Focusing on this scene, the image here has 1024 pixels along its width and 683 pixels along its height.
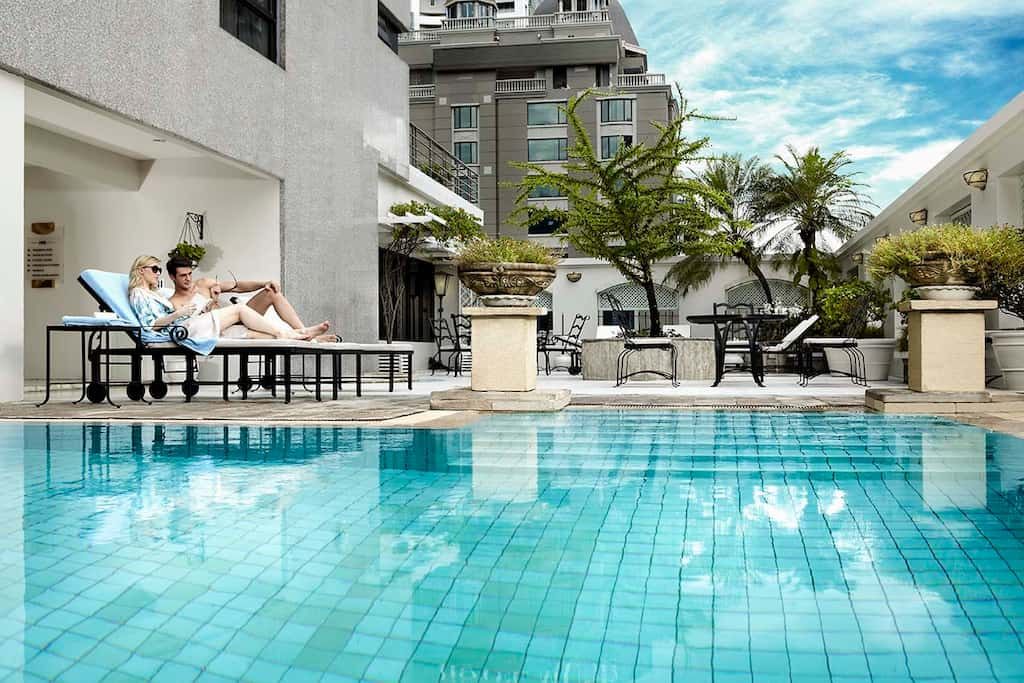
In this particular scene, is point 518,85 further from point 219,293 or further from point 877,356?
point 219,293

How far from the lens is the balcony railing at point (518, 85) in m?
36.2

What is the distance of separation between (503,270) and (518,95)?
30.6m

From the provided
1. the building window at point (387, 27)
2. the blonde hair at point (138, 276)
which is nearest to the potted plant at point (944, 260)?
the blonde hair at point (138, 276)

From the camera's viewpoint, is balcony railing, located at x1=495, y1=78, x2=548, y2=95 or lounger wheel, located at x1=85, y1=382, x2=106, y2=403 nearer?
lounger wheel, located at x1=85, y1=382, x2=106, y2=403

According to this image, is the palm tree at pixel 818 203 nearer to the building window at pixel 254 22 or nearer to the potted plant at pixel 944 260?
the building window at pixel 254 22

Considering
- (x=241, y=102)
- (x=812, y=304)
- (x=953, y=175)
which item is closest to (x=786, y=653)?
(x=241, y=102)

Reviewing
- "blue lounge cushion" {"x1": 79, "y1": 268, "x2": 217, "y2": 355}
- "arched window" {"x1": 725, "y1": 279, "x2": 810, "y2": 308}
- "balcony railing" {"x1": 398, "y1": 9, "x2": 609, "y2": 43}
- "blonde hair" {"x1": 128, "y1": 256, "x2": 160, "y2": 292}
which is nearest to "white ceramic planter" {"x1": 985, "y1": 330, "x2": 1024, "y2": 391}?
"blue lounge cushion" {"x1": 79, "y1": 268, "x2": 217, "y2": 355}

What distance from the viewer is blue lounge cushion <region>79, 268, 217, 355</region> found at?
277 inches

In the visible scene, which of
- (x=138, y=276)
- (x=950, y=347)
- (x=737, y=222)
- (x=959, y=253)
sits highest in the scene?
(x=737, y=222)

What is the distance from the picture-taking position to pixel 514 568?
2.12m

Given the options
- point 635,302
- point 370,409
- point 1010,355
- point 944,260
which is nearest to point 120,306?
point 370,409

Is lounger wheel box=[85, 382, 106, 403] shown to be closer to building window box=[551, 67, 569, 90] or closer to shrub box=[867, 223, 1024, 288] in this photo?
shrub box=[867, 223, 1024, 288]

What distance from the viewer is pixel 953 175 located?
1077 centimetres

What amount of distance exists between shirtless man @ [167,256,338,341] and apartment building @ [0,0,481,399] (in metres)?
1.26
